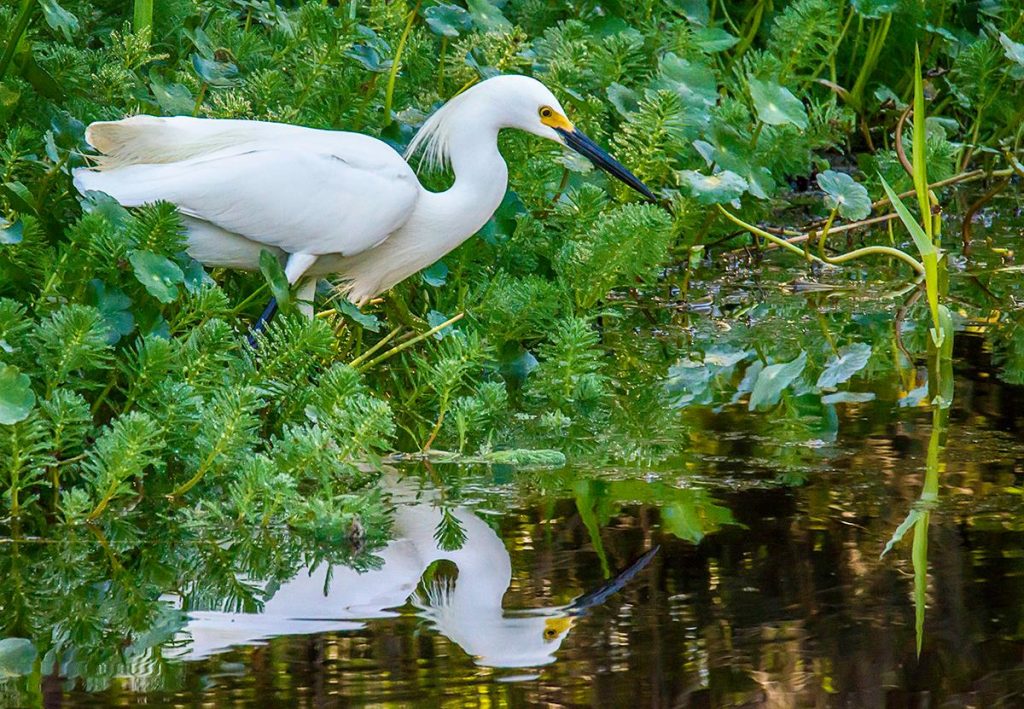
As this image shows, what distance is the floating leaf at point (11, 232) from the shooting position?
3818 millimetres

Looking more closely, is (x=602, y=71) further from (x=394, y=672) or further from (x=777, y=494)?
(x=394, y=672)

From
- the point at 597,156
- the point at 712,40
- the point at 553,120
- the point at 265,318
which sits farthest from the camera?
the point at 712,40

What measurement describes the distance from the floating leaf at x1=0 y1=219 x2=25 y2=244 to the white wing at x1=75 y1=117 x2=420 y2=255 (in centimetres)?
50

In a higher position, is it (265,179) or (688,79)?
(688,79)

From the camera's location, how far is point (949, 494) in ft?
12.9

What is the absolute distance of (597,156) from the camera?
5.02 meters

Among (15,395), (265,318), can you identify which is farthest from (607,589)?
(265,318)

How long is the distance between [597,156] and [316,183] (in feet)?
3.10

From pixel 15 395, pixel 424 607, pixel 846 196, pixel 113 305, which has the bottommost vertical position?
pixel 424 607

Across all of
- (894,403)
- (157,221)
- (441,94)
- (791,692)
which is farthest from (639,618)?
(441,94)

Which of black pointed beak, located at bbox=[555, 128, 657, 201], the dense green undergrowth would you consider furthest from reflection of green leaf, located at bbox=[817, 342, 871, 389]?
black pointed beak, located at bbox=[555, 128, 657, 201]

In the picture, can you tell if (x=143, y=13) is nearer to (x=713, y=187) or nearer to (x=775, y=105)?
(x=713, y=187)

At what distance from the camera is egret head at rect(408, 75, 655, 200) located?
15.9ft

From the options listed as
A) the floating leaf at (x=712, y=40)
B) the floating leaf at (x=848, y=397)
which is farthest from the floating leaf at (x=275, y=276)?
the floating leaf at (x=712, y=40)
